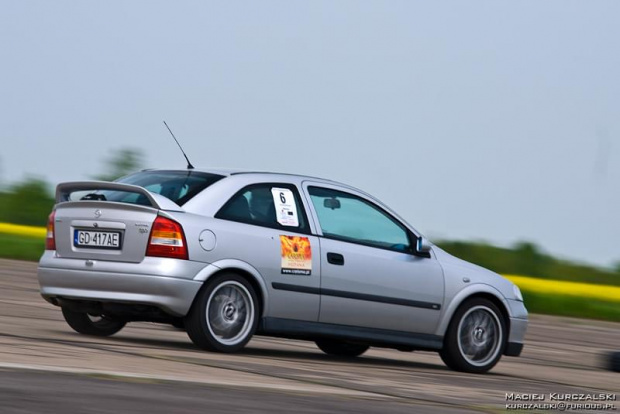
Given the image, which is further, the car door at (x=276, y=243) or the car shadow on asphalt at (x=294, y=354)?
the car shadow on asphalt at (x=294, y=354)

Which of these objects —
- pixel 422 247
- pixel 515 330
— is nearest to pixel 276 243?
pixel 422 247

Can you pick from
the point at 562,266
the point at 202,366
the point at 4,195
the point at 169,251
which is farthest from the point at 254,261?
the point at 4,195

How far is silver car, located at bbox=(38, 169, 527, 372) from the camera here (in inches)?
370

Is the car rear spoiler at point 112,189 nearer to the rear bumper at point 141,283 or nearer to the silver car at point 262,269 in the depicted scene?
the silver car at point 262,269

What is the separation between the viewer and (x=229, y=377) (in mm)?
7824

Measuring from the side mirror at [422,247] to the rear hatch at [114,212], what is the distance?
6.30 feet

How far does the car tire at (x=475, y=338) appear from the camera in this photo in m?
10.8

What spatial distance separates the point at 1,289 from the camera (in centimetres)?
1655

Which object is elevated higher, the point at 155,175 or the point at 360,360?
the point at 155,175

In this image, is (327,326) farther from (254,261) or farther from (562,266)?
(562,266)

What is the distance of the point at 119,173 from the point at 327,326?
47.3 metres

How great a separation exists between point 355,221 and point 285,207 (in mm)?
754

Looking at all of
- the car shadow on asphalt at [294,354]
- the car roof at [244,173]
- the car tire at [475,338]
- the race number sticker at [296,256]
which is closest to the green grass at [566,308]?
the car shadow on asphalt at [294,354]

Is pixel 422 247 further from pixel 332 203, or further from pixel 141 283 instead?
pixel 141 283
